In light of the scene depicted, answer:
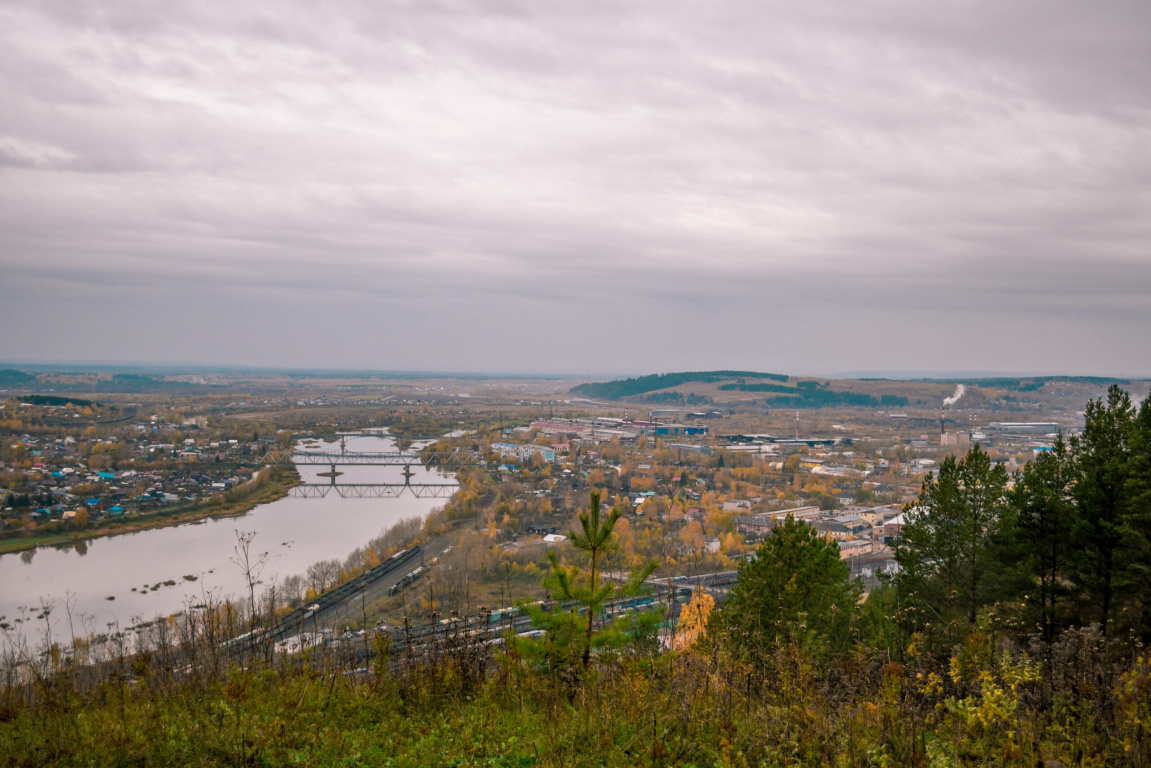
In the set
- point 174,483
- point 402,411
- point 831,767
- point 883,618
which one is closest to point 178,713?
point 831,767

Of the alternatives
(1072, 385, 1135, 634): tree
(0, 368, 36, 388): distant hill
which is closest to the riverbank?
(1072, 385, 1135, 634): tree

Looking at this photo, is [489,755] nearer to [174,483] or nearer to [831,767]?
[831,767]

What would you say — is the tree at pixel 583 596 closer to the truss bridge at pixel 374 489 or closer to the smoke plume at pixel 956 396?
the truss bridge at pixel 374 489

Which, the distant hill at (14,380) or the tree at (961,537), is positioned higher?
the distant hill at (14,380)

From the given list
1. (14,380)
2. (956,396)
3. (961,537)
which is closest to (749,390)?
(956,396)

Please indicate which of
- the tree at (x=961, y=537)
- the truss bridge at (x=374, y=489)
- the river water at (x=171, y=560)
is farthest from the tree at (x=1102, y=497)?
the truss bridge at (x=374, y=489)

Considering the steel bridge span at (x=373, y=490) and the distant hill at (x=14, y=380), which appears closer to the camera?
the steel bridge span at (x=373, y=490)
